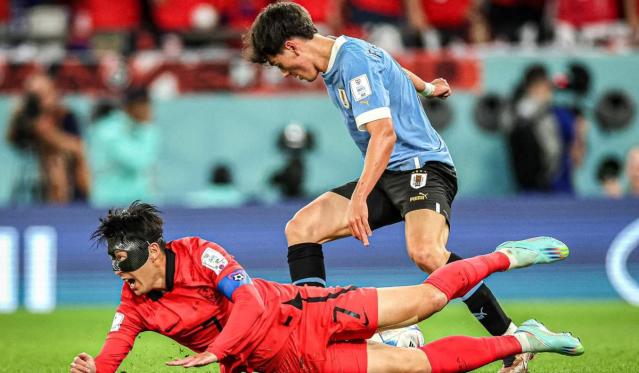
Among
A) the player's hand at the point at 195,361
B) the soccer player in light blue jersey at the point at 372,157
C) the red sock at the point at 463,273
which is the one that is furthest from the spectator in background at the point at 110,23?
the player's hand at the point at 195,361

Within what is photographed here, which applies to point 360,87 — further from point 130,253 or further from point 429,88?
point 130,253

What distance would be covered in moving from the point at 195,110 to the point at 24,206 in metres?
2.24

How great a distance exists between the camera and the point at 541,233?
1180 cm

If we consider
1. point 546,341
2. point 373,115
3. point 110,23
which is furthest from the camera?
point 110,23

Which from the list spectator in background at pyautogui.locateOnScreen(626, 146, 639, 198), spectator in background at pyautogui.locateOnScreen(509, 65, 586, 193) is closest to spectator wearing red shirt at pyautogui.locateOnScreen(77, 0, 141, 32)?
spectator in background at pyautogui.locateOnScreen(509, 65, 586, 193)

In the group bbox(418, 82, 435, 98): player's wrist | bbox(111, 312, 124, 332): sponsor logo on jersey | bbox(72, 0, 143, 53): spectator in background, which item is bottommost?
bbox(111, 312, 124, 332): sponsor logo on jersey

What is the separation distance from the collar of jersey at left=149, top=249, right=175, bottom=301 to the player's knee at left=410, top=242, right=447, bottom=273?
1.44 metres

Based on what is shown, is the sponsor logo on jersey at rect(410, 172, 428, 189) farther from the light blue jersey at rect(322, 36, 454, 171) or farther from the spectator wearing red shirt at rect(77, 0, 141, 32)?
the spectator wearing red shirt at rect(77, 0, 141, 32)

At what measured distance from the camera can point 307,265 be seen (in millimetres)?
6738

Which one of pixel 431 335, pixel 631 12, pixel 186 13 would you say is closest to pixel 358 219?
pixel 431 335

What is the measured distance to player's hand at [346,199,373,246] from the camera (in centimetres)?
620

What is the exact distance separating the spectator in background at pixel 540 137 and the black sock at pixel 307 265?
613cm

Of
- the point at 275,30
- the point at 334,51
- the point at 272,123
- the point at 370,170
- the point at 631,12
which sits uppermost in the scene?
the point at 631,12

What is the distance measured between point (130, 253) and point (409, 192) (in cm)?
185
